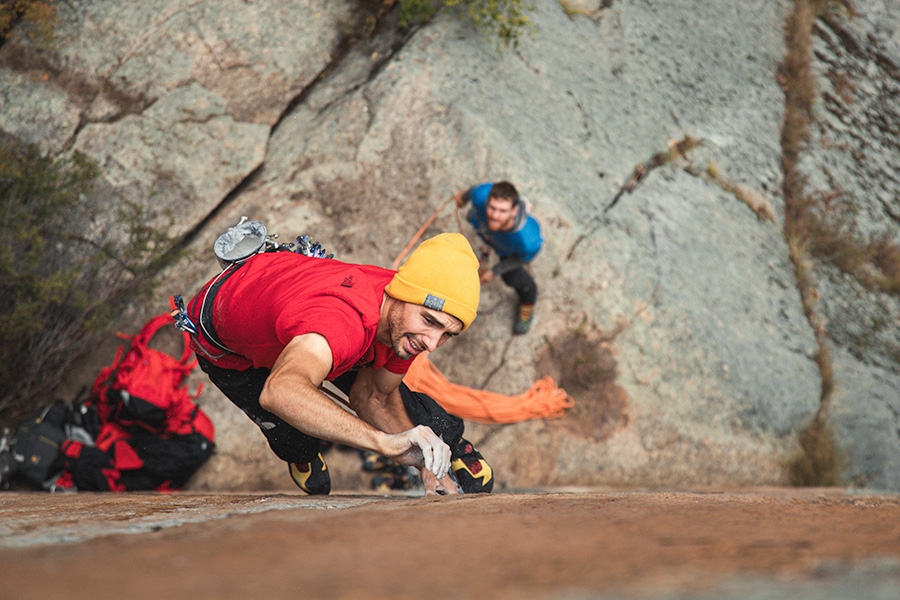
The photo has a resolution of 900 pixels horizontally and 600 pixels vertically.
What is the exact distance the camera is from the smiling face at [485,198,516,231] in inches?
196

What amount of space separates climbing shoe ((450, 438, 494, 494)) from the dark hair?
2.06m

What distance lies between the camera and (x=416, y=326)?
272 cm

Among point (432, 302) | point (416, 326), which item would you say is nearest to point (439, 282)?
point (432, 302)

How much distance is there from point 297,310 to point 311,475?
1.58m

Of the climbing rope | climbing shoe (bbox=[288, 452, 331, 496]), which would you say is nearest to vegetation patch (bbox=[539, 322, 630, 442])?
the climbing rope

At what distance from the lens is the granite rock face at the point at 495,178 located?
546cm

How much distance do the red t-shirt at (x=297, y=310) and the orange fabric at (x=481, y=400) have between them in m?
2.09

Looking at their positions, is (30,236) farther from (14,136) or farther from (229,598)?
(229,598)

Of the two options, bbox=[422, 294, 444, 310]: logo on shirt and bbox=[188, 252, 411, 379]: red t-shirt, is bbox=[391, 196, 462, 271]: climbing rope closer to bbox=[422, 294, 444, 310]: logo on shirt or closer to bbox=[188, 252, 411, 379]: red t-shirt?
bbox=[188, 252, 411, 379]: red t-shirt

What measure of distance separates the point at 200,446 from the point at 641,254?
3.58 metres

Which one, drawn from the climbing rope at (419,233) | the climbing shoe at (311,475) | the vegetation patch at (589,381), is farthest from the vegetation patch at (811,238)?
the climbing shoe at (311,475)

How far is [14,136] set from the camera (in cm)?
525

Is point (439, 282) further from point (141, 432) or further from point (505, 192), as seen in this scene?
point (141, 432)

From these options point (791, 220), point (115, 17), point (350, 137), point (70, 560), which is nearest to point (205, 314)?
point (70, 560)
